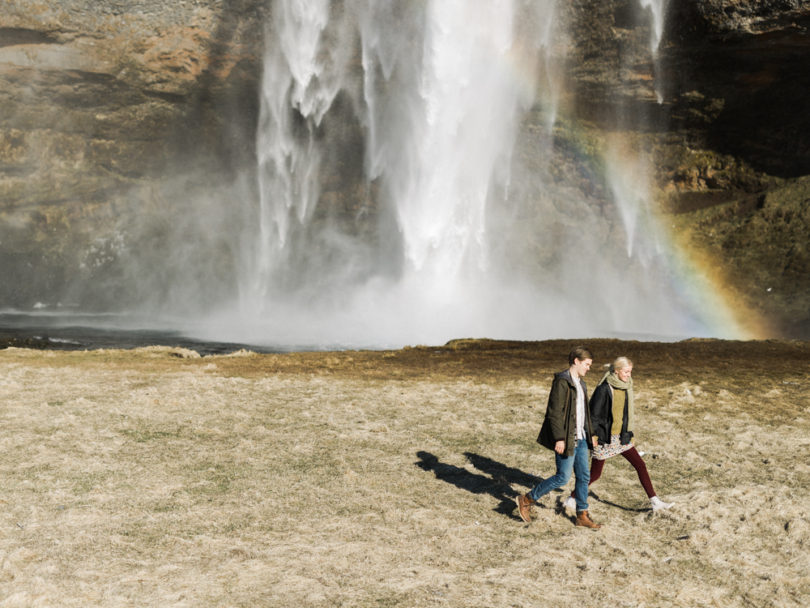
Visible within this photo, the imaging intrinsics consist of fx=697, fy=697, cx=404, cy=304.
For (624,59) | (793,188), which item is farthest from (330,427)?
(793,188)

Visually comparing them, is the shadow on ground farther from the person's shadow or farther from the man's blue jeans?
the man's blue jeans

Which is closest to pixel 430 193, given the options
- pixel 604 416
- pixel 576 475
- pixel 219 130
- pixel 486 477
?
pixel 219 130

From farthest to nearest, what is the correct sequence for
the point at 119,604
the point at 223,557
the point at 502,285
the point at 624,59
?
the point at 502,285 → the point at 624,59 → the point at 223,557 → the point at 119,604

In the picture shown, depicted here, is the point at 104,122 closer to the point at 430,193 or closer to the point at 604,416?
the point at 430,193

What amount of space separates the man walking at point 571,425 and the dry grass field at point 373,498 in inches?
20.1

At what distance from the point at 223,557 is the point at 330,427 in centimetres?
464

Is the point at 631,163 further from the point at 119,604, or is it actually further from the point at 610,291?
the point at 119,604

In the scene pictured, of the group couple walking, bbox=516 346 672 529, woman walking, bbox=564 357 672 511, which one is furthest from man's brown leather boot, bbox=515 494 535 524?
woman walking, bbox=564 357 672 511

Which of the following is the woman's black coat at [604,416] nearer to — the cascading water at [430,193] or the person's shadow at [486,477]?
the person's shadow at [486,477]

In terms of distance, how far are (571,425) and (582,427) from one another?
0.56 feet

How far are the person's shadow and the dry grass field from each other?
35 millimetres

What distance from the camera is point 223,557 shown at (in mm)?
5793

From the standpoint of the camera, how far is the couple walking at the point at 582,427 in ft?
20.2

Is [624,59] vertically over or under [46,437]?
A: over
